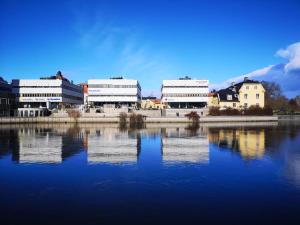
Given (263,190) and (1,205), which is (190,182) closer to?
(263,190)

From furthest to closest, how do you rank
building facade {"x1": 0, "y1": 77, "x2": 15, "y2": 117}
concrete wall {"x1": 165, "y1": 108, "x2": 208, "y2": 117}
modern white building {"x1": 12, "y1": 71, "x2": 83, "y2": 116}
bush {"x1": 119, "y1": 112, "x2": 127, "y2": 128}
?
modern white building {"x1": 12, "y1": 71, "x2": 83, "y2": 116} < building facade {"x1": 0, "y1": 77, "x2": 15, "y2": 117} < concrete wall {"x1": 165, "y1": 108, "x2": 208, "y2": 117} < bush {"x1": 119, "y1": 112, "x2": 127, "y2": 128}

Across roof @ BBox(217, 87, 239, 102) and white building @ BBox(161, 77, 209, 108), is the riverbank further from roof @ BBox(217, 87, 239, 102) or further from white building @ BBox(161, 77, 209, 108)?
white building @ BBox(161, 77, 209, 108)

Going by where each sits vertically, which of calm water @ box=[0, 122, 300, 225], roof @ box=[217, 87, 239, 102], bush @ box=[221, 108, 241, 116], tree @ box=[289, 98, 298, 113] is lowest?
calm water @ box=[0, 122, 300, 225]

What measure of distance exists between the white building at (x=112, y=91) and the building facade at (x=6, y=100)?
21.5m

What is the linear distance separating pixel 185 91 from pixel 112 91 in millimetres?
21210

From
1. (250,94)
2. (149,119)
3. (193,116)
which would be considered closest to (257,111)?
(250,94)

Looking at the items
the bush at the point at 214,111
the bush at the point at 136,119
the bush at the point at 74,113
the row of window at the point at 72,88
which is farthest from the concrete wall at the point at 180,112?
the row of window at the point at 72,88

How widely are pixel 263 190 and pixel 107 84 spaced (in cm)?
8870

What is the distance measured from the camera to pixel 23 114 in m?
96.1

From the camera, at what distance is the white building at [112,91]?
10369 centimetres

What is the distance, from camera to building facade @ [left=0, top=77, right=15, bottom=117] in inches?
3706

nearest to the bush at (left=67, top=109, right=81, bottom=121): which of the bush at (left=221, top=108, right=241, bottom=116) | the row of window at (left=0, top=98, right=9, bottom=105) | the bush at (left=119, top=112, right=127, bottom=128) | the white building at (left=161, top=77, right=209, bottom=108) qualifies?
the bush at (left=119, top=112, right=127, bottom=128)

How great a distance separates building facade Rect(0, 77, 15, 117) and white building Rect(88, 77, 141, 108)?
21531 mm

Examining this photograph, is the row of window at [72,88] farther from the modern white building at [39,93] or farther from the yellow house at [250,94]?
the yellow house at [250,94]
